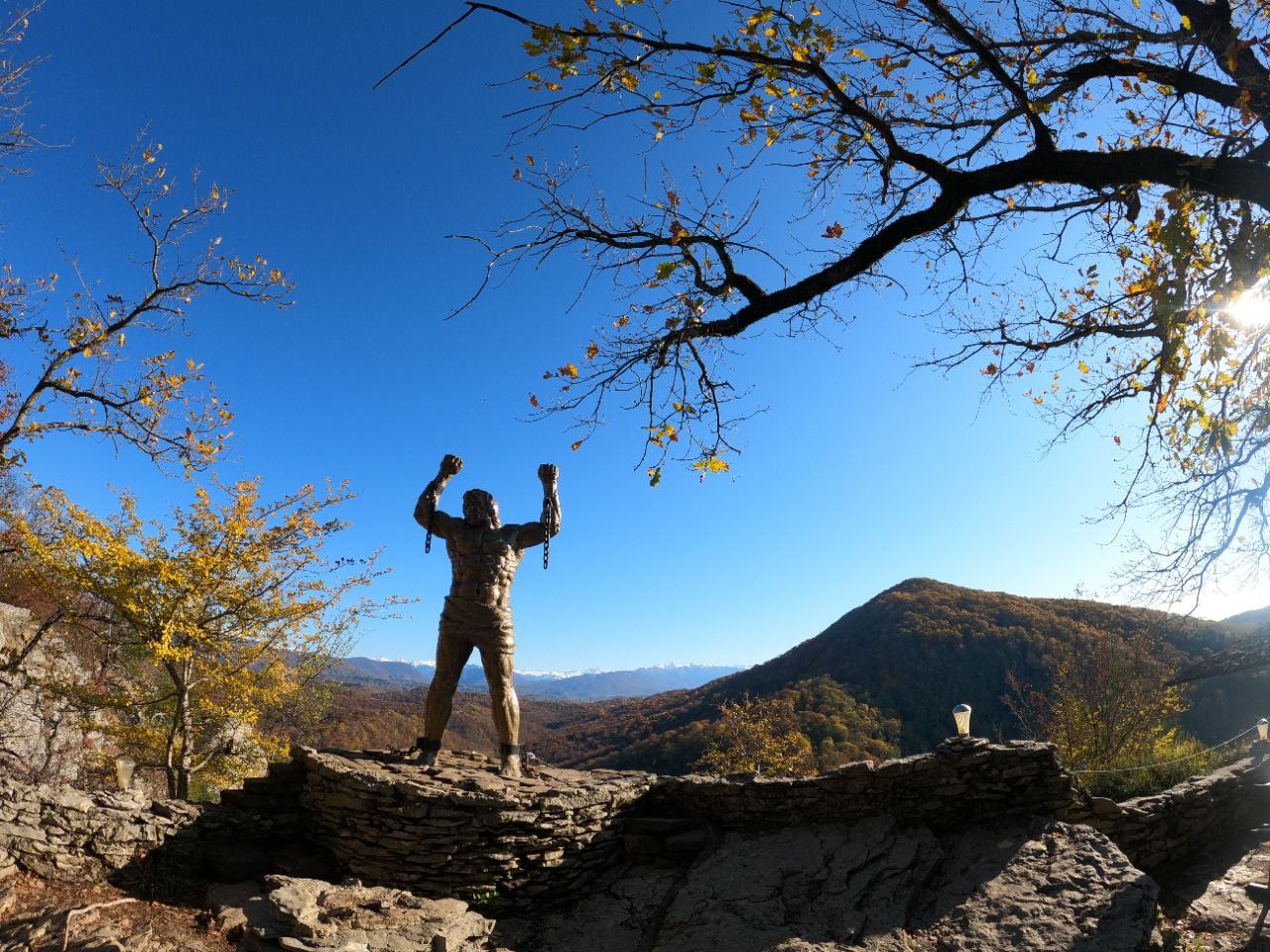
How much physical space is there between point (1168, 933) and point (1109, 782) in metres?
5.12

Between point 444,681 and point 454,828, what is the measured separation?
1.78 meters

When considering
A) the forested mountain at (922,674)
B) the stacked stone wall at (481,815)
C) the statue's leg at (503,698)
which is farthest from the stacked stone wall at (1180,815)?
the forested mountain at (922,674)

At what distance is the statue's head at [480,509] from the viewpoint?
7631mm

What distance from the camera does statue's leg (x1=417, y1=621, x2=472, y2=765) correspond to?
7277 mm

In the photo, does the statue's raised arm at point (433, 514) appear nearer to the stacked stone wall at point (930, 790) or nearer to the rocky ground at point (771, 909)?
the rocky ground at point (771, 909)

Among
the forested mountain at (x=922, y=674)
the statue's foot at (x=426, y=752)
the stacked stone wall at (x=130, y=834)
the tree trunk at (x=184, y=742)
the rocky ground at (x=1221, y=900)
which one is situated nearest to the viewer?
the stacked stone wall at (x=130, y=834)

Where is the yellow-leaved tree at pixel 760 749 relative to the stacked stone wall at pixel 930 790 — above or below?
below

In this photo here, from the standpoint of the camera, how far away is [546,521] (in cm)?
762

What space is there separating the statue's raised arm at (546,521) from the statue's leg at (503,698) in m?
1.24

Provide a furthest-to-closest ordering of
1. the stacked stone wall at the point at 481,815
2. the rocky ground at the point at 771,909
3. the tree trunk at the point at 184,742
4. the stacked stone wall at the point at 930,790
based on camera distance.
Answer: the tree trunk at the point at 184,742 → the stacked stone wall at the point at 930,790 → the stacked stone wall at the point at 481,815 → the rocky ground at the point at 771,909

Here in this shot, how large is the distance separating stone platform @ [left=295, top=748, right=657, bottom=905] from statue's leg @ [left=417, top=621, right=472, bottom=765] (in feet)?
1.85

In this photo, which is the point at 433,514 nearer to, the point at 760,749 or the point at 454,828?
the point at 454,828

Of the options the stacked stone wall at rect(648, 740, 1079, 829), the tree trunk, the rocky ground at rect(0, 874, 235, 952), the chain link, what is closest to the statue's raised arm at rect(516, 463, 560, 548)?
the chain link

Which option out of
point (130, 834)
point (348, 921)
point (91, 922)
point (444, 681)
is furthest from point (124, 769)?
point (348, 921)
